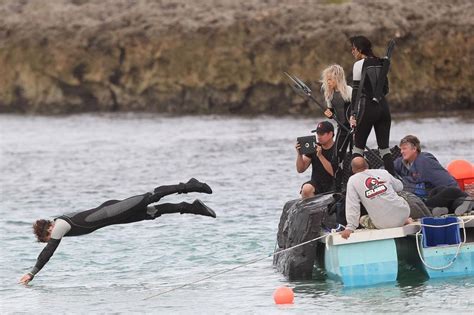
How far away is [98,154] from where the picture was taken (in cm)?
3102

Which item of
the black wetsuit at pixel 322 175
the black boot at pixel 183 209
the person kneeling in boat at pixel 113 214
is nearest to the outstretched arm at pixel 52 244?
the person kneeling in boat at pixel 113 214

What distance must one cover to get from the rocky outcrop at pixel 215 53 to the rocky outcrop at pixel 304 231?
23.0m

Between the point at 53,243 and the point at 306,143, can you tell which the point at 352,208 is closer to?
the point at 306,143

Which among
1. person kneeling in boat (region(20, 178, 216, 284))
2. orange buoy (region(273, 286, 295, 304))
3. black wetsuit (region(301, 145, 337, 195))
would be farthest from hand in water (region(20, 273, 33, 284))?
black wetsuit (region(301, 145, 337, 195))

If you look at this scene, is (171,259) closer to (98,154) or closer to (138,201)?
(138,201)

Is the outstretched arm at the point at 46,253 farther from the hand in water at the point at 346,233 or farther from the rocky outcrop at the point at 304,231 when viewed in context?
the hand in water at the point at 346,233

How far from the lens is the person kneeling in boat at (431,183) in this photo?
13.8 m

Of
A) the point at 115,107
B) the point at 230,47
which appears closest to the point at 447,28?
the point at 230,47

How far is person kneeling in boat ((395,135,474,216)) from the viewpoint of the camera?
1375cm

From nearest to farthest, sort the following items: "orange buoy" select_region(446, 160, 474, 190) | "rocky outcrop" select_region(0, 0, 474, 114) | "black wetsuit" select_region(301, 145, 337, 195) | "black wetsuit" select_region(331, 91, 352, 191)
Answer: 1. "orange buoy" select_region(446, 160, 474, 190)
2. "black wetsuit" select_region(301, 145, 337, 195)
3. "black wetsuit" select_region(331, 91, 352, 191)
4. "rocky outcrop" select_region(0, 0, 474, 114)

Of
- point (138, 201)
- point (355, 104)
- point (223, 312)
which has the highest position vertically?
point (355, 104)

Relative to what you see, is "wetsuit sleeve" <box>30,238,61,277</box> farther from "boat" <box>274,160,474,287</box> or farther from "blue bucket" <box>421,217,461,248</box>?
"blue bucket" <box>421,217,461,248</box>

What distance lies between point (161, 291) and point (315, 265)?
1.90m

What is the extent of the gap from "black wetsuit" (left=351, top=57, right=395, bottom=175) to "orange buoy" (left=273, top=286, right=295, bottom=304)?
219 centimetres
